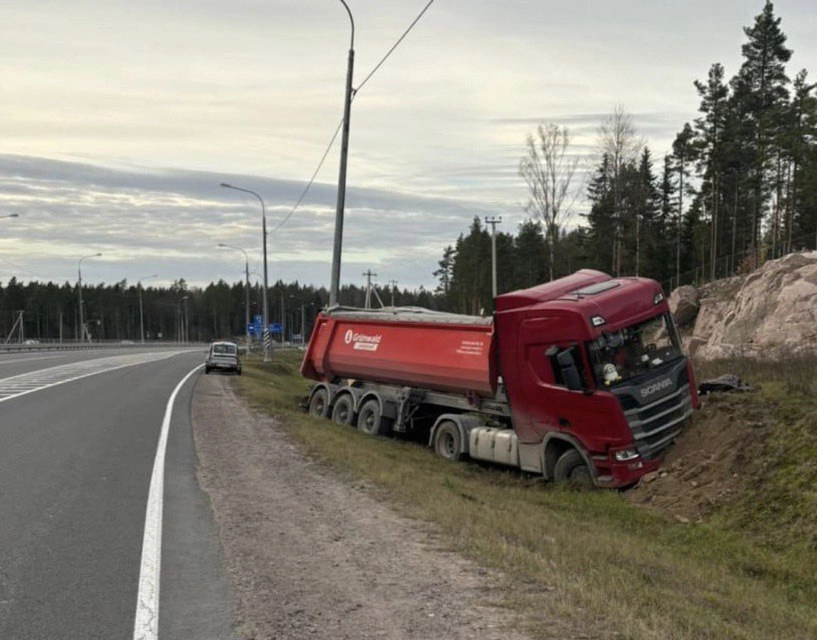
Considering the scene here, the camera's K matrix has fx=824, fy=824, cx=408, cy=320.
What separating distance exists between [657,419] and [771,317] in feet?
48.7

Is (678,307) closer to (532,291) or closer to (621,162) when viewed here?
(621,162)

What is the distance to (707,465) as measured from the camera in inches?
506

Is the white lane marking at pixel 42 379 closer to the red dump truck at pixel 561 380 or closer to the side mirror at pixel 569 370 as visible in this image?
the red dump truck at pixel 561 380

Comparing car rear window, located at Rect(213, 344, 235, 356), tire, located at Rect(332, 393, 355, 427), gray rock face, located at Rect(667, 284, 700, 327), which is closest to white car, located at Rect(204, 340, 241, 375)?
car rear window, located at Rect(213, 344, 235, 356)

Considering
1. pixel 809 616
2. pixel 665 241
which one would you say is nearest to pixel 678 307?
pixel 809 616

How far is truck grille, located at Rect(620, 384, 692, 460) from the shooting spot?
1348cm

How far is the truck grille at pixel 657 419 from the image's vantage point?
13.5m

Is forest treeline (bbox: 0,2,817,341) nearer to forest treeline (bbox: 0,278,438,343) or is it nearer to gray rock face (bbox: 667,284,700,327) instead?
gray rock face (bbox: 667,284,700,327)

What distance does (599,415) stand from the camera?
13547mm

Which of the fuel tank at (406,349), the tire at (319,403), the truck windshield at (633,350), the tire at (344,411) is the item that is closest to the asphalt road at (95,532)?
the tire at (344,411)

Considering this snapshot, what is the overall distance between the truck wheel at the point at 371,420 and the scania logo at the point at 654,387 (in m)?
7.98

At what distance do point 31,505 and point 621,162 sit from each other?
50324 millimetres

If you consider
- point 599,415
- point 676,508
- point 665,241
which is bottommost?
point 676,508

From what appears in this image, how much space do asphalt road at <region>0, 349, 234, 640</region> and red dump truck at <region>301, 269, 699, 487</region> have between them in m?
5.69
